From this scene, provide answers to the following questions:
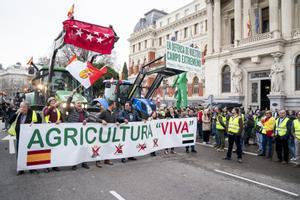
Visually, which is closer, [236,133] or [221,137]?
[236,133]

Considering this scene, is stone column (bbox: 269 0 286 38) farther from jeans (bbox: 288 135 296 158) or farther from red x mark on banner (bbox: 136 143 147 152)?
red x mark on banner (bbox: 136 143 147 152)

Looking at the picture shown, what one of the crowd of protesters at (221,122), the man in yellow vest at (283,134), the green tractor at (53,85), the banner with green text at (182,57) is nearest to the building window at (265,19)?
the banner with green text at (182,57)

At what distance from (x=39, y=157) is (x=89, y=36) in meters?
5.29

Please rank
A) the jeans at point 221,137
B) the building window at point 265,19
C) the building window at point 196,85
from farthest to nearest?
the building window at point 196,85 < the building window at point 265,19 < the jeans at point 221,137

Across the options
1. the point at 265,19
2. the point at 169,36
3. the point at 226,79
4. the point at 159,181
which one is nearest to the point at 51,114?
the point at 159,181

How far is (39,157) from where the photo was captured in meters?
6.20

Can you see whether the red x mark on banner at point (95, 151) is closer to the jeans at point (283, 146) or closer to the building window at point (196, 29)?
the jeans at point (283, 146)

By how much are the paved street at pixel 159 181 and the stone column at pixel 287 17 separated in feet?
67.0

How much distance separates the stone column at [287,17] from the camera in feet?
77.5

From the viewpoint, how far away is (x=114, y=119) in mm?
7641

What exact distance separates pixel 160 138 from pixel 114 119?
1924 millimetres

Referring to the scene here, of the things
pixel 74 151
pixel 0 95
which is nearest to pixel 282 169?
pixel 74 151

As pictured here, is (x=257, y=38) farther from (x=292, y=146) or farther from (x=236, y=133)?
(x=236, y=133)

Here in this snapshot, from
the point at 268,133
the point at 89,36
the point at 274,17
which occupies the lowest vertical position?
the point at 268,133
